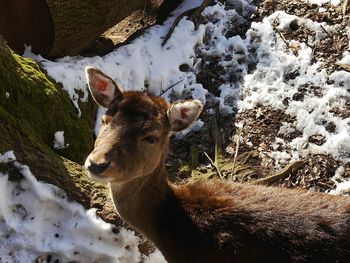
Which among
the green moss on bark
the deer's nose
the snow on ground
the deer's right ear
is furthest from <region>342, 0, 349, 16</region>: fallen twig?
the deer's nose

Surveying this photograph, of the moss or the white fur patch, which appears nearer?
the white fur patch

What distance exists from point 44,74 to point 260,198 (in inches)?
107

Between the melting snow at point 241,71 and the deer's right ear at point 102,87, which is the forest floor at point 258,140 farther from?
the deer's right ear at point 102,87

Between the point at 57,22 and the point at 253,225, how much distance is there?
3.79m

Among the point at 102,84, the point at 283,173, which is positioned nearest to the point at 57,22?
the point at 102,84

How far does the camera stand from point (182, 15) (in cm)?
832

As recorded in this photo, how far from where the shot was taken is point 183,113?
15.3ft

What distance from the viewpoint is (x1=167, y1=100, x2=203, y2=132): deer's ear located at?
4560 mm

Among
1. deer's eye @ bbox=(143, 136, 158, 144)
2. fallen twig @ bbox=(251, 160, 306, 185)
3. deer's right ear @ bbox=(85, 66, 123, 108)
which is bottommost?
fallen twig @ bbox=(251, 160, 306, 185)

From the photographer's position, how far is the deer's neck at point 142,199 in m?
4.73

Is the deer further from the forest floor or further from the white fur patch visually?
the forest floor

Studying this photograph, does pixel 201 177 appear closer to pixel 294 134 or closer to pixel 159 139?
pixel 294 134

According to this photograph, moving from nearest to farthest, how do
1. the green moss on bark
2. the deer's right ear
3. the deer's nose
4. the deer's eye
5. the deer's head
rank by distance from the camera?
the deer's nose
the deer's head
the deer's eye
the deer's right ear
the green moss on bark

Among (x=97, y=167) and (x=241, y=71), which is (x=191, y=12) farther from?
(x=97, y=167)
